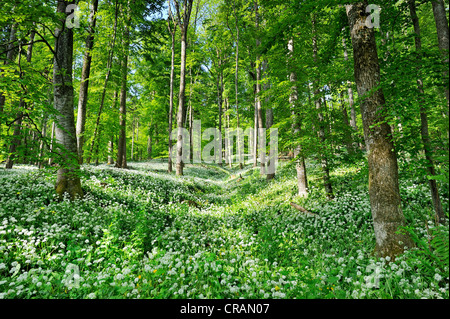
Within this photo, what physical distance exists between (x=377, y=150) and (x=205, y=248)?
4.50 metres

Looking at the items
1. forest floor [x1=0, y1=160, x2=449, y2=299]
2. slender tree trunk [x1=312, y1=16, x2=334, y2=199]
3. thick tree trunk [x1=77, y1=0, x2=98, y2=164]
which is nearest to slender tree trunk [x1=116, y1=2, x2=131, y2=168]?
thick tree trunk [x1=77, y1=0, x2=98, y2=164]

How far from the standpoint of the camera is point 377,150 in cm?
406

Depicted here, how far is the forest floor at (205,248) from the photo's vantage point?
126 inches

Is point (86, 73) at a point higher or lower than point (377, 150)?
higher

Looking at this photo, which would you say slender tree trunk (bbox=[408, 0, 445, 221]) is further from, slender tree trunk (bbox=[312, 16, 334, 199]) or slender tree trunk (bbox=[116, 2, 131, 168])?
slender tree trunk (bbox=[116, 2, 131, 168])

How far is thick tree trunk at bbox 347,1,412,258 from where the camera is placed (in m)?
3.96

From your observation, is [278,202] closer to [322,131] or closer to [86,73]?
[322,131]

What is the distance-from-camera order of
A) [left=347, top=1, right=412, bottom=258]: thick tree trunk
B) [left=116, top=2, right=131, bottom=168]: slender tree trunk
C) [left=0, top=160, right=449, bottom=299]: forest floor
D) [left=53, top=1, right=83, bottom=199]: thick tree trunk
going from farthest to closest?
1. [left=116, top=2, right=131, bottom=168]: slender tree trunk
2. [left=53, top=1, right=83, bottom=199]: thick tree trunk
3. [left=347, top=1, right=412, bottom=258]: thick tree trunk
4. [left=0, top=160, right=449, bottom=299]: forest floor

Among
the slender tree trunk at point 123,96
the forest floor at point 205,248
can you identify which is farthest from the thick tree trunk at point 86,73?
the slender tree trunk at point 123,96

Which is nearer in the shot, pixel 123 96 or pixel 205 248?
pixel 205 248

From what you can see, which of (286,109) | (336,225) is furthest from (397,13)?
(336,225)

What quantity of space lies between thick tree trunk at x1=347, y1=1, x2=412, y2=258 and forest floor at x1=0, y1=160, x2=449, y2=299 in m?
0.35

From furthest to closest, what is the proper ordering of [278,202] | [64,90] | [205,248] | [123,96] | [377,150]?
[123,96] < [278,202] < [64,90] < [205,248] < [377,150]

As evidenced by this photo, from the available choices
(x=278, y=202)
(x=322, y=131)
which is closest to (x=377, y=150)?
(x=322, y=131)
